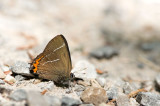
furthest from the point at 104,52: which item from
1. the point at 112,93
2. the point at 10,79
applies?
the point at 10,79

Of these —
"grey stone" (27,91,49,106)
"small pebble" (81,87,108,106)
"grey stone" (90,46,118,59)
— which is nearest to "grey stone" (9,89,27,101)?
"grey stone" (27,91,49,106)

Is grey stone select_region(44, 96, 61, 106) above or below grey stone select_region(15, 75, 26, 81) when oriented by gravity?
below

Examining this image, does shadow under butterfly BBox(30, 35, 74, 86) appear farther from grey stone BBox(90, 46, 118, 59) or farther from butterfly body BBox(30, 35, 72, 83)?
grey stone BBox(90, 46, 118, 59)

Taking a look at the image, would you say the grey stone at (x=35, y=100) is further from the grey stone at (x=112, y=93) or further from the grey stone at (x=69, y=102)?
the grey stone at (x=112, y=93)

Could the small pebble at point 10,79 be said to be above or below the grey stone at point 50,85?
above

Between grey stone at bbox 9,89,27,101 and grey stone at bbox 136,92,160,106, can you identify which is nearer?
grey stone at bbox 9,89,27,101

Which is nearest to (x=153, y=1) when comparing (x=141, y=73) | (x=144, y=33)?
(x=144, y=33)

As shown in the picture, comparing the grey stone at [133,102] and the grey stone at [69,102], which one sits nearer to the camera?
the grey stone at [69,102]

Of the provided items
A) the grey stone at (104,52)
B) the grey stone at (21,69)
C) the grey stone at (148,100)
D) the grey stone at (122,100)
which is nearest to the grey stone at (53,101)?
the grey stone at (21,69)
